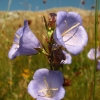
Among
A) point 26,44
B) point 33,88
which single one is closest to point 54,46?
point 26,44

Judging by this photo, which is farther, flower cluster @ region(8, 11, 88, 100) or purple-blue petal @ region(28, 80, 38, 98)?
purple-blue petal @ region(28, 80, 38, 98)

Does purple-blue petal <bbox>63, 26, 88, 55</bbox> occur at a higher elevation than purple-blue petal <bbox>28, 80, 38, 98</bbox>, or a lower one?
higher

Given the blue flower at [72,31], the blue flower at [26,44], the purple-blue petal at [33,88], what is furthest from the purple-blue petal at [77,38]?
the purple-blue petal at [33,88]

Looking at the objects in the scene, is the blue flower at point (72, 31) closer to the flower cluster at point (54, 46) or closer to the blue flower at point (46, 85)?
the flower cluster at point (54, 46)

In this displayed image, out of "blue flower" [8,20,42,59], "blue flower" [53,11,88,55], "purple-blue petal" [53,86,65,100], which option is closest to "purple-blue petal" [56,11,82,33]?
"blue flower" [53,11,88,55]

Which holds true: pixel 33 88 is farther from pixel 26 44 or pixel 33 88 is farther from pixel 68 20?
pixel 68 20

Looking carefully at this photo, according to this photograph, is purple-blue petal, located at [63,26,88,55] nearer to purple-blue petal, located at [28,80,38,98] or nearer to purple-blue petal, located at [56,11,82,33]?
purple-blue petal, located at [56,11,82,33]

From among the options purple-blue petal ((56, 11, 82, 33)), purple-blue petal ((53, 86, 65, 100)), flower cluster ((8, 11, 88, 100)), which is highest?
purple-blue petal ((56, 11, 82, 33))

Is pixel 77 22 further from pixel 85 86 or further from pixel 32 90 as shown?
pixel 85 86
